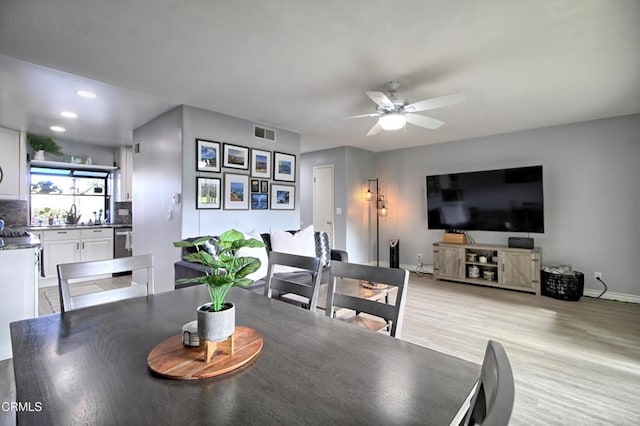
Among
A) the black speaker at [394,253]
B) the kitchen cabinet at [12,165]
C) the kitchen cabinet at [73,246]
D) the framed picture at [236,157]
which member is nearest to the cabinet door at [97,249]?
the kitchen cabinet at [73,246]

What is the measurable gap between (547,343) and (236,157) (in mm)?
3942

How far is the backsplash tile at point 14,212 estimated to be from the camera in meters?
4.89

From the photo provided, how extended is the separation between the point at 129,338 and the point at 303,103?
302cm

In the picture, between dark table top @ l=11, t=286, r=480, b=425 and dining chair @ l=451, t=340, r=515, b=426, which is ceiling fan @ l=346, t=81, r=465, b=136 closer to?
dark table top @ l=11, t=286, r=480, b=425

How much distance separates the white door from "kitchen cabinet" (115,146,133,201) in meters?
3.63

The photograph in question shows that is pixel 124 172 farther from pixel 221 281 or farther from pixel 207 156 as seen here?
pixel 221 281

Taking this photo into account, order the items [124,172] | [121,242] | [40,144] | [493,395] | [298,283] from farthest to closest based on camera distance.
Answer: [124,172]
[121,242]
[40,144]
[298,283]
[493,395]

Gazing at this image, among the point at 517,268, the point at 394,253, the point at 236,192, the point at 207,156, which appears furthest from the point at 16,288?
the point at 517,268

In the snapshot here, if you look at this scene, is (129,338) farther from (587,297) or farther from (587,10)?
(587,297)

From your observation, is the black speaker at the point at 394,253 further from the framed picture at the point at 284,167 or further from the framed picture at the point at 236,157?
the framed picture at the point at 236,157

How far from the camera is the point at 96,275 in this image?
1.54 meters

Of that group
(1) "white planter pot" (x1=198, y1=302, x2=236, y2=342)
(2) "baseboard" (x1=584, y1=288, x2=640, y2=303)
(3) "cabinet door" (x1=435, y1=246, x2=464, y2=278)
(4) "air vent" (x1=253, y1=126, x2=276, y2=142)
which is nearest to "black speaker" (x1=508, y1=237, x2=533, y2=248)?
(3) "cabinet door" (x1=435, y1=246, x2=464, y2=278)

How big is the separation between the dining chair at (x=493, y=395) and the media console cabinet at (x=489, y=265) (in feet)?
15.0

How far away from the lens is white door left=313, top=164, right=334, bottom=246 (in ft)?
20.2
